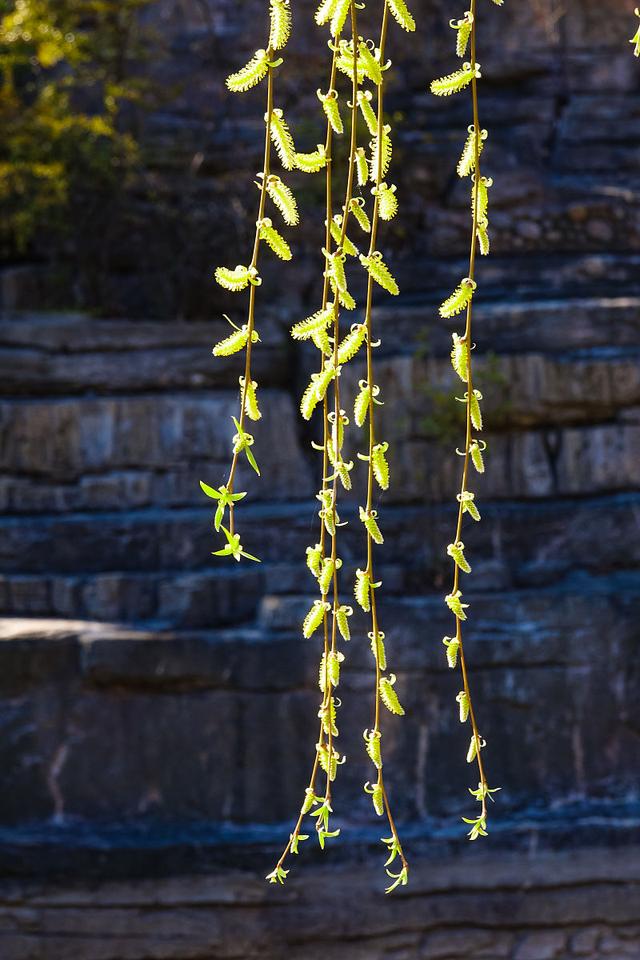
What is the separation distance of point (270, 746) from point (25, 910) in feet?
4.02

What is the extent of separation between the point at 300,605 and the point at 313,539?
76 centimetres

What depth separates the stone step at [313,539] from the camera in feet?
19.7

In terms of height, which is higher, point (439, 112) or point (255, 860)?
point (439, 112)

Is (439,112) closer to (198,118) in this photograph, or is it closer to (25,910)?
(198,118)

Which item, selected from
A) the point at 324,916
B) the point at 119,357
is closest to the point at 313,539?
the point at 119,357

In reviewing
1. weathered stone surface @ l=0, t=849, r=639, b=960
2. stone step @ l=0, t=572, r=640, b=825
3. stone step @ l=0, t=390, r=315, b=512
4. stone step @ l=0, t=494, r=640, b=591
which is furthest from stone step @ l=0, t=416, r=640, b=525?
weathered stone surface @ l=0, t=849, r=639, b=960

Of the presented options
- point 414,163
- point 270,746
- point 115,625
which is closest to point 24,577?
point 115,625

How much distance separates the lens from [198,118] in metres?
8.91

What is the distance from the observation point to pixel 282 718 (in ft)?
17.3

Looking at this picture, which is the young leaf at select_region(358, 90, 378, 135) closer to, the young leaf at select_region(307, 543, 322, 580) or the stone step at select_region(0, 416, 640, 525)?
the young leaf at select_region(307, 543, 322, 580)

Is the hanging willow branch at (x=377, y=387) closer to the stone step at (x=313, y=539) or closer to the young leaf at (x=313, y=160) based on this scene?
the young leaf at (x=313, y=160)

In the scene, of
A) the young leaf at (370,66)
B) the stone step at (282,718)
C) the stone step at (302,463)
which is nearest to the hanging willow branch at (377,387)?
the young leaf at (370,66)

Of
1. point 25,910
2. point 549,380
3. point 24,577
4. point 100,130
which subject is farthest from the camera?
point 100,130

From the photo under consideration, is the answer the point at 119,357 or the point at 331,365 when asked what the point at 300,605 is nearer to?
the point at 119,357
